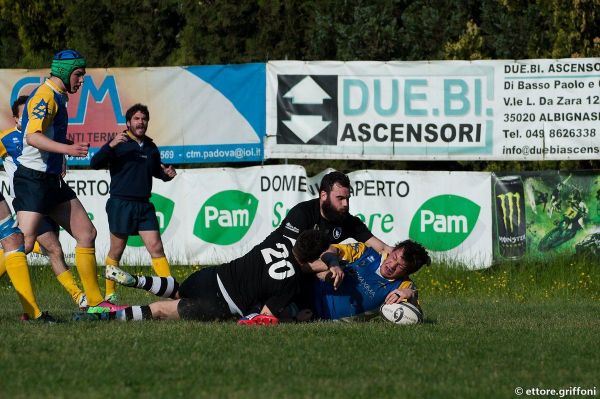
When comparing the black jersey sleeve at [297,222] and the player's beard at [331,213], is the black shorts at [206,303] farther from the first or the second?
the player's beard at [331,213]

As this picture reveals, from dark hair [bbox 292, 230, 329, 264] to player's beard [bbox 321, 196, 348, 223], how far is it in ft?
2.35

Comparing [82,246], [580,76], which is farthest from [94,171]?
[580,76]

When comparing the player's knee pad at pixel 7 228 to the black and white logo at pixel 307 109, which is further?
the black and white logo at pixel 307 109

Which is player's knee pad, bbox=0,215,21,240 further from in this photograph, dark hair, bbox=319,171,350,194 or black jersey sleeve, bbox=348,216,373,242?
black jersey sleeve, bbox=348,216,373,242

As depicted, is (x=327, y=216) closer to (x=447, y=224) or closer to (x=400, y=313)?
(x=400, y=313)

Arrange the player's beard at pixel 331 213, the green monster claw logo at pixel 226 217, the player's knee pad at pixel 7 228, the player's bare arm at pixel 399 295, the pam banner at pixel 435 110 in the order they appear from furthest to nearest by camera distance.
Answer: the green monster claw logo at pixel 226 217 → the pam banner at pixel 435 110 → the player's beard at pixel 331 213 → the player's bare arm at pixel 399 295 → the player's knee pad at pixel 7 228

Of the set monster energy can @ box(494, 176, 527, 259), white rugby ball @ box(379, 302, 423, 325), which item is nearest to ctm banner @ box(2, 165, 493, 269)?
monster energy can @ box(494, 176, 527, 259)

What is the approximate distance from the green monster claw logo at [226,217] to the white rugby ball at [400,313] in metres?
6.29

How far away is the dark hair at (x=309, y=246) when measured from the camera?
30.7 ft

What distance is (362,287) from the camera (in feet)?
32.4

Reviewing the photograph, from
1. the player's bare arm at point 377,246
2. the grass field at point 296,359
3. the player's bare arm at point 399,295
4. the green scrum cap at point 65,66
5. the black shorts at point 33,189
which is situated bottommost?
the grass field at point 296,359

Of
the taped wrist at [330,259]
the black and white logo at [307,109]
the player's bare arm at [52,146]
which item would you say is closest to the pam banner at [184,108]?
the black and white logo at [307,109]

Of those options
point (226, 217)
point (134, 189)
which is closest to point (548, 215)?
point (226, 217)

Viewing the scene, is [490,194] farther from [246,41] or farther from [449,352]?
[449,352]
